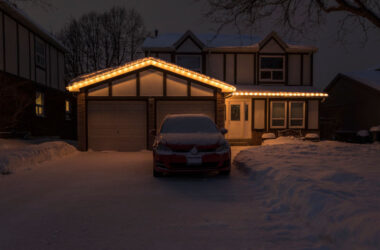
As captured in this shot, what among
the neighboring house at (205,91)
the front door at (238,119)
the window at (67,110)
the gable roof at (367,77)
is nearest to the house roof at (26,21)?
the window at (67,110)

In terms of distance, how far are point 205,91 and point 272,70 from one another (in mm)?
6556

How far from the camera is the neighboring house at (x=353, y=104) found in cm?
1720

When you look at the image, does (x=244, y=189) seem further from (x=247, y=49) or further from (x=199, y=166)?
(x=247, y=49)

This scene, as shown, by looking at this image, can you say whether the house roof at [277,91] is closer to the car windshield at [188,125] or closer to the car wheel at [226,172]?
the car windshield at [188,125]

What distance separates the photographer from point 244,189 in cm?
524

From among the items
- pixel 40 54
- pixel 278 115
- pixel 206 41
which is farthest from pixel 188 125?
pixel 40 54

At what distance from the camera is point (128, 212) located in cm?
393

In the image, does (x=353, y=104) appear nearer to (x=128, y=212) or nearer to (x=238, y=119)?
(x=238, y=119)

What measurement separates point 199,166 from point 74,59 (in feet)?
102

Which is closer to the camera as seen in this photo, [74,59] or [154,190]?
[154,190]

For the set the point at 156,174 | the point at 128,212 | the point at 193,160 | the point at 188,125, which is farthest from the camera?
the point at 188,125

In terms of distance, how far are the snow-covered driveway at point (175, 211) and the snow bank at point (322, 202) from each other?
15 mm

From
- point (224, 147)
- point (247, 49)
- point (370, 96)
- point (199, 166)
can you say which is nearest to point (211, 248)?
point (199, 166)

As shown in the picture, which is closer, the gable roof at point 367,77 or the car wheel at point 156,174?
the car wheel at point 156,174
